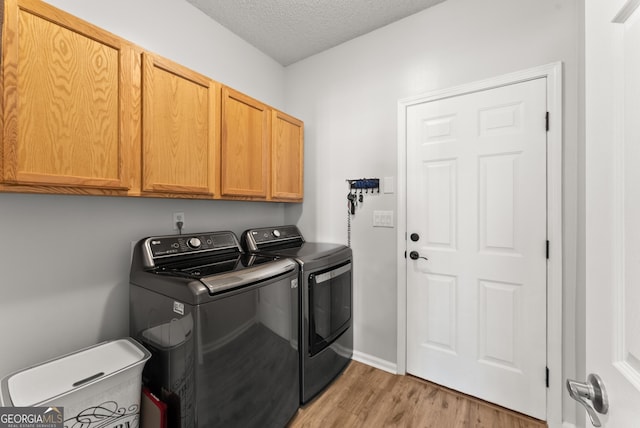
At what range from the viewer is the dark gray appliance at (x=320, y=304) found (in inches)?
70.2

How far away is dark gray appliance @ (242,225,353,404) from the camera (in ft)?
5.85

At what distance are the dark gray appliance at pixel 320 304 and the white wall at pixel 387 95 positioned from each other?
0.20m

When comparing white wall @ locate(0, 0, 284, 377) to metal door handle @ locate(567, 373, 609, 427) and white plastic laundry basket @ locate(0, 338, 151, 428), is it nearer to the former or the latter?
white plastic laundry basket @ locate(0, 338, 151, 428)

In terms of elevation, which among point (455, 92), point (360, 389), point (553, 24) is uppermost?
point (553, 24)

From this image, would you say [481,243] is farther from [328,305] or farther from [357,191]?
[328,305]

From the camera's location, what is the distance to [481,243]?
71.3 inches

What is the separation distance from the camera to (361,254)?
7.64 ft

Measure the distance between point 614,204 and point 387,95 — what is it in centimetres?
193

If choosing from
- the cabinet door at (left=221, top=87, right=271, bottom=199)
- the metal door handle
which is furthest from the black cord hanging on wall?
the metal door handle

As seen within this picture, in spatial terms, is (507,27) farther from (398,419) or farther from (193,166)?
(398,419)

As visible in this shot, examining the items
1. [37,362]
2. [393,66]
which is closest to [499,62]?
[393,66]

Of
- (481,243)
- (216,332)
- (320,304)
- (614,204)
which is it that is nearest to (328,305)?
(320,304)

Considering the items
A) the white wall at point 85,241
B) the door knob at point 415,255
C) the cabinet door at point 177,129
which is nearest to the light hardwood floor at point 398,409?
the door knob at point 415,255

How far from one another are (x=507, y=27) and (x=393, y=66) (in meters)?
0.76
